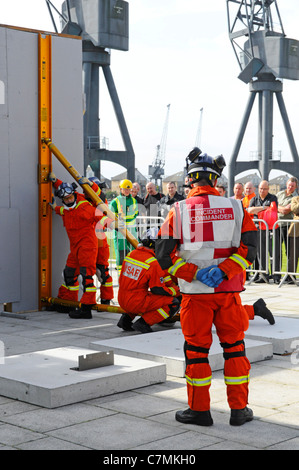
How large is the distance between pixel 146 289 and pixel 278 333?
5.61ft

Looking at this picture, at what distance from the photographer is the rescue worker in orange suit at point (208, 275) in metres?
5.15

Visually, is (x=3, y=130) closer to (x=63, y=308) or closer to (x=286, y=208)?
(x=63, y=308)

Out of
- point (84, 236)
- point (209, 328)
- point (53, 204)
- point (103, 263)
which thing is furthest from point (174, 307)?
point (209, 328)

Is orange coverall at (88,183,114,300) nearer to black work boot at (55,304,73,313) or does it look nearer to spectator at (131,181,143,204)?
black work boot at (55,304,73,313)

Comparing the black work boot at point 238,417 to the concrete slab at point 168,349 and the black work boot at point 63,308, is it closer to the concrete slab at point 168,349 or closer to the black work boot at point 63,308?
the concrete slab at point 168,349

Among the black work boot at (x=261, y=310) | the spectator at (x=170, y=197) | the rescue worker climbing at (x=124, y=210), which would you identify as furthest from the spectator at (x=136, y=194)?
the black work boot at (x=261, y=310)

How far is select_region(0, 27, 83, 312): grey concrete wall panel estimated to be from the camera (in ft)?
33.9

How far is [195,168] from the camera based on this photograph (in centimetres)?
537

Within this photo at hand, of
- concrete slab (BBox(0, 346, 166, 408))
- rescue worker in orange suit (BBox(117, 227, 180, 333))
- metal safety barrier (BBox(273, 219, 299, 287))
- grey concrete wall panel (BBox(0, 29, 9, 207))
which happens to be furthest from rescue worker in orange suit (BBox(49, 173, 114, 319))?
metal safety barrier (BBox(273, 219, 299, 287))

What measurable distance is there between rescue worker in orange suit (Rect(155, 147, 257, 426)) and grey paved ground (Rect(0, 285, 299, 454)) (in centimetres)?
22

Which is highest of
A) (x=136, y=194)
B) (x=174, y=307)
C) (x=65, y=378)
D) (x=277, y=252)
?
(x=136, y=194)

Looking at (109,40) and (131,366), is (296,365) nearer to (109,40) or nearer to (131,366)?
(131,366)

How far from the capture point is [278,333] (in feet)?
26.0
